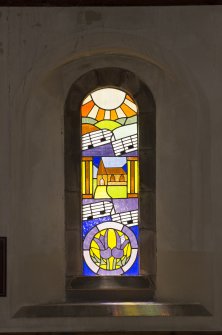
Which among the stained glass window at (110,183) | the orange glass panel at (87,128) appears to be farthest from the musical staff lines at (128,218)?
the orange glass panel at (87,128)

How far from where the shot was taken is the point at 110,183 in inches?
225

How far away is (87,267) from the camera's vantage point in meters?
5.62

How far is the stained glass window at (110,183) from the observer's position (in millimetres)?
5641

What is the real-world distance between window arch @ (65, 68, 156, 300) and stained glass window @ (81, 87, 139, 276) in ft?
0.26
